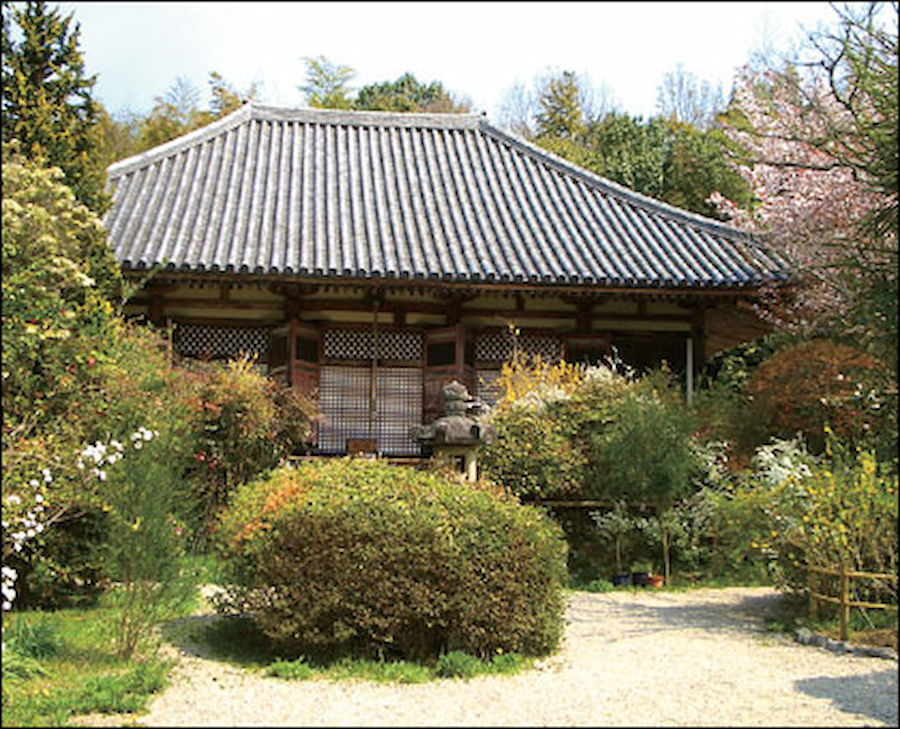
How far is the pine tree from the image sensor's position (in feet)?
29.0

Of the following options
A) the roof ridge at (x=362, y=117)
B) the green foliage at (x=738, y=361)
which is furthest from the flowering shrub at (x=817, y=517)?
the roof ridge at (x=362, y=117)

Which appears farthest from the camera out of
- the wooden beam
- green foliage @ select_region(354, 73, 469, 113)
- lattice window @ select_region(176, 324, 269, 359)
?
green foliage @ select_region(354, 73, 469, 113)

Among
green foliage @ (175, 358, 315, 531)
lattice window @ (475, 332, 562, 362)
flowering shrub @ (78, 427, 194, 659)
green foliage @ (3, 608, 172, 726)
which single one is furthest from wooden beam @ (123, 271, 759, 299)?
green foliage @ (3, 608, 172, 726)

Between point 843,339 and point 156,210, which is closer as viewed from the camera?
point 843,339

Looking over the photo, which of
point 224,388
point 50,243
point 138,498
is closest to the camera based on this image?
point 138,498

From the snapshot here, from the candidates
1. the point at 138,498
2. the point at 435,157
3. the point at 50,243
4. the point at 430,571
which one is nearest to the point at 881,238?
the point at 430,571

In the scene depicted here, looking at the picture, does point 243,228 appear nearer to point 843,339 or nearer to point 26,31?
point 26,31

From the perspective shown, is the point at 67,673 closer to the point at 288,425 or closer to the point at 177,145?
the point at 288,425

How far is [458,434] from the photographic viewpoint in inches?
354

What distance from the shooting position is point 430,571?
648 cm

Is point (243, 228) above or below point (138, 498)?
above

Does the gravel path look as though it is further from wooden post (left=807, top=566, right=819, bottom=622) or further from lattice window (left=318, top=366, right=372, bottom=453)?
lattice window (left=318, top=366, right=372, bottom=453)

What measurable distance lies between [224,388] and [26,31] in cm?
400

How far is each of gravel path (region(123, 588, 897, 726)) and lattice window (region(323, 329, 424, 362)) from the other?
7.19 metres
